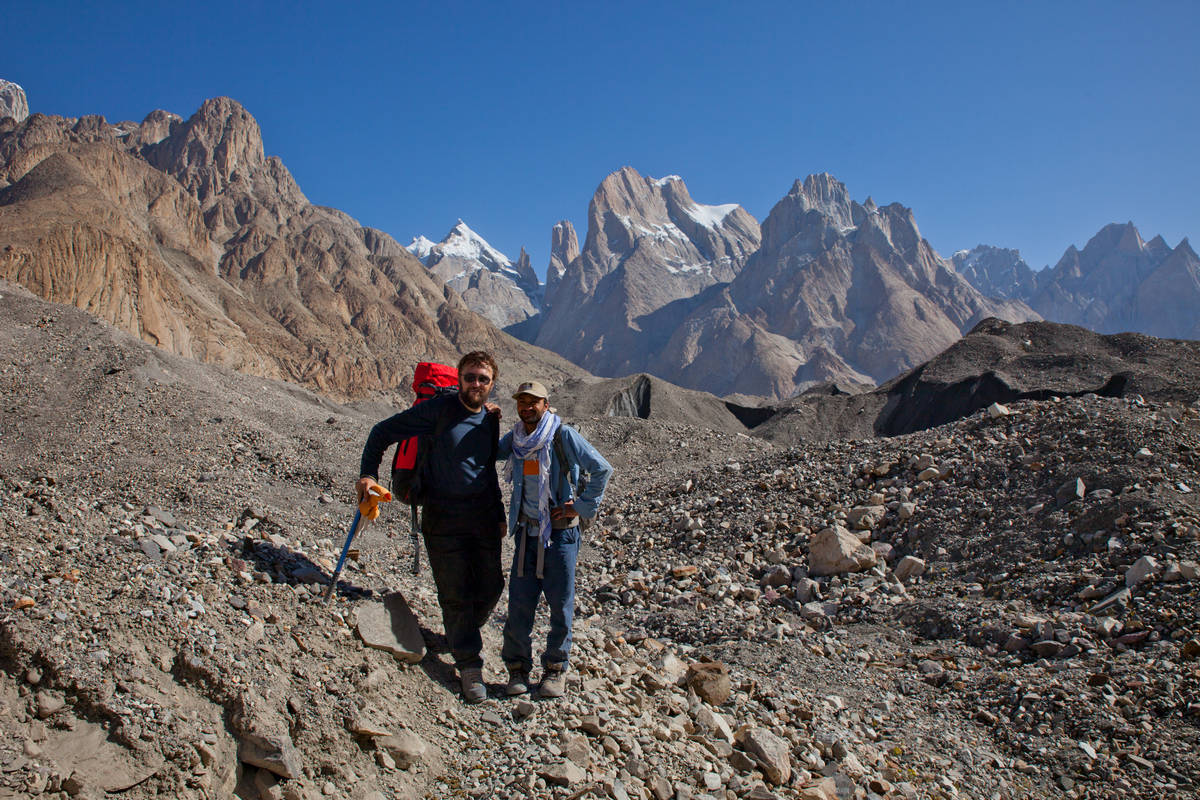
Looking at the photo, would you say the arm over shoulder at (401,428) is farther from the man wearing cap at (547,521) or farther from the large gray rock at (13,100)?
Result: the large gray rock at (13,100)

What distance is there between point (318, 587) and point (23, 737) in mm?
1442

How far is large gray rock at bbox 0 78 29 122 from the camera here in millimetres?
114119

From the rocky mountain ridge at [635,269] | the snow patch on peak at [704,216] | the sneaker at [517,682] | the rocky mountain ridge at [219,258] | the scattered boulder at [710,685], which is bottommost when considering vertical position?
the sneaker at [517,682]

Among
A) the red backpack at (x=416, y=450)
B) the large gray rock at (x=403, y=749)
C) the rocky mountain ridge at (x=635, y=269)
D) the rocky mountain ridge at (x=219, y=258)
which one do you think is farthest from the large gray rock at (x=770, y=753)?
the rocky mountain ridge at (x=635, y=269)

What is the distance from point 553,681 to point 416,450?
1392mm

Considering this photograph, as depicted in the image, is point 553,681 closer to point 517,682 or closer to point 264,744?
point 517,682

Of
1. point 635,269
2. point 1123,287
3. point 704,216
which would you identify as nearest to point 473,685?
point 635,269

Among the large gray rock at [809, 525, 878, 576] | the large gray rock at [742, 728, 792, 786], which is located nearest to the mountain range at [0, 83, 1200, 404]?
the large gray rock at [809, 525, 878, 576]

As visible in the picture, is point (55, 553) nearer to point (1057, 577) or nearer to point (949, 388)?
point (1057, 577)

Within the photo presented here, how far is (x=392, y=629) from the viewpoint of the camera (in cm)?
350

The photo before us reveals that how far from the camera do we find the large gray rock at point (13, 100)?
374 feet

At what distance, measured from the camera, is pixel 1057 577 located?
6.05 meters

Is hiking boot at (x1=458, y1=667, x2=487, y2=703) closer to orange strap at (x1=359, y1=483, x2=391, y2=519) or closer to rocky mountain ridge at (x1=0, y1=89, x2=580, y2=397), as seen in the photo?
orange strap at (x1=359, y1=483, x2=391, y2=519)

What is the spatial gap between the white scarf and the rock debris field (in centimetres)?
92
